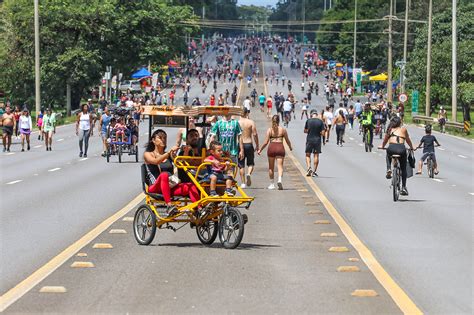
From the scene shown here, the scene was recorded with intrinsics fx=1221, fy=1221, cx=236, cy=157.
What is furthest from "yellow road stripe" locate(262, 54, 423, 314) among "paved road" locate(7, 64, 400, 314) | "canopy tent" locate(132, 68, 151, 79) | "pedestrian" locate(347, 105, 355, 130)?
"canopy tent" locate(132, 68, 151, 79)

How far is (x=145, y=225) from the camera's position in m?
15.9

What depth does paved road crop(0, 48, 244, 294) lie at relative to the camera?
1511 centimetres

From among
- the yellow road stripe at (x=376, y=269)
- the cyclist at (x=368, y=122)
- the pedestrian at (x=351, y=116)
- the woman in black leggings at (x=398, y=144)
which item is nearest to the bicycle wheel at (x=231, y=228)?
the yellow road stripe at (x=376, y=269)

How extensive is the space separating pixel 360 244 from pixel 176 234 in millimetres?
2717

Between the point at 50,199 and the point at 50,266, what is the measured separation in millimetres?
10116

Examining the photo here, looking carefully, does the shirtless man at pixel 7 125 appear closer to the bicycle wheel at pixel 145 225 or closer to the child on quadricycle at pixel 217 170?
the child on quadricycle at pixel 217 170

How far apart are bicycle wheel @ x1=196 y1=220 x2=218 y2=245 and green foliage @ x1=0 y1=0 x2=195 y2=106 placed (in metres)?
71.6

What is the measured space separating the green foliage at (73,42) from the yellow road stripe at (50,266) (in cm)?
6835

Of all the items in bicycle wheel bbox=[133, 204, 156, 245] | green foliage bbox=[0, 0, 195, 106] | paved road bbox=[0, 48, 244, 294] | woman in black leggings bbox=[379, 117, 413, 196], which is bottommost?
paved road bbox=[0, 48, 244, 294]

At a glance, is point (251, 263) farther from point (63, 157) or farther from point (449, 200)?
point (63, 157)

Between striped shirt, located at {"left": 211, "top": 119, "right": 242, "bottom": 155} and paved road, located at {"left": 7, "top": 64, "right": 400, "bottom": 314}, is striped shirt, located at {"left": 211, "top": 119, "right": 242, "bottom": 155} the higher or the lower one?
the higher one

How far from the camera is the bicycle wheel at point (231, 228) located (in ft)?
49.4

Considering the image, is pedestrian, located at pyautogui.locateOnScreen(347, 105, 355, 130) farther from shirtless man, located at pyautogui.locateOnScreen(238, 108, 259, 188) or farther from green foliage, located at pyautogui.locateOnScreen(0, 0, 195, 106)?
shirtless man, located at pyautogui.locateOnScreen(238, 108, 259, 188)

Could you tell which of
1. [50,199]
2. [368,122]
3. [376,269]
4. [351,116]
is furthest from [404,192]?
[351,116]
